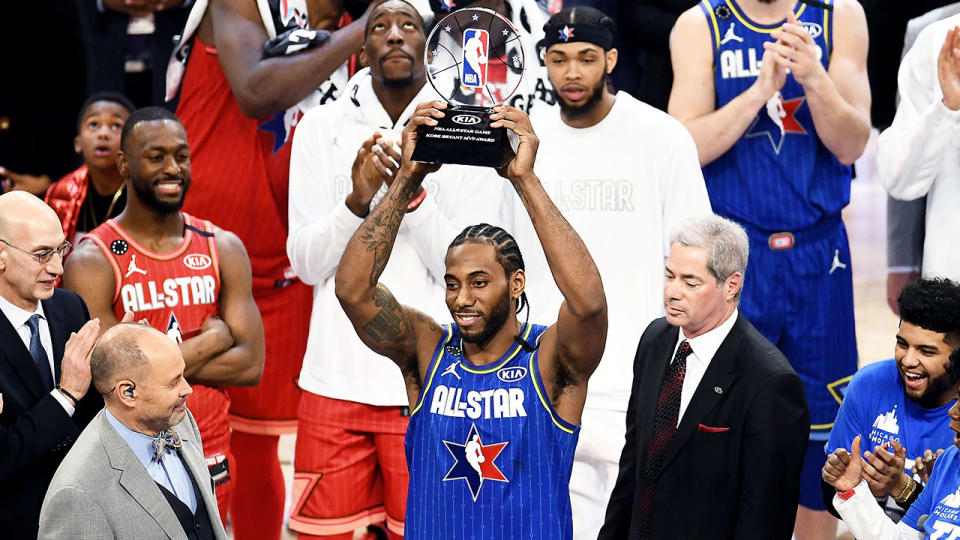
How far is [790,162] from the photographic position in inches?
219

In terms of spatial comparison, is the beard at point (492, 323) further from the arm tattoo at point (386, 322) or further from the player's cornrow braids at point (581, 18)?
the player's cornrow braids at point (581, 18)

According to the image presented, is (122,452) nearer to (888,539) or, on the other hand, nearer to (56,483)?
(56,483)

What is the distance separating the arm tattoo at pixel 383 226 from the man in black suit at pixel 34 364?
0.94 m

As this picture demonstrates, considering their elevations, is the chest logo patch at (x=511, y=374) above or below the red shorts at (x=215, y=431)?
above

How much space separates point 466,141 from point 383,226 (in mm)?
421

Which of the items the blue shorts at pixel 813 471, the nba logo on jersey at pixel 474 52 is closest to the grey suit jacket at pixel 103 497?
the nba logo on jersey at pixel 474 52

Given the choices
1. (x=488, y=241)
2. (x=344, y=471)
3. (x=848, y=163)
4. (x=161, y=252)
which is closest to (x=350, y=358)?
(x=344, y=471)

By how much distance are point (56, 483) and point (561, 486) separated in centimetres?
151

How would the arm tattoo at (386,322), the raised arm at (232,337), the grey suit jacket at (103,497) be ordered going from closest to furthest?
the grey suit jacket at (103,497), the arm tattoo at (386,322), the raised arm at (232,337)

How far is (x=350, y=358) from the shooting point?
5125 mm

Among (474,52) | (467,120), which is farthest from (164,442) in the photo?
(474,52)

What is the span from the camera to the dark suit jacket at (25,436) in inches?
163

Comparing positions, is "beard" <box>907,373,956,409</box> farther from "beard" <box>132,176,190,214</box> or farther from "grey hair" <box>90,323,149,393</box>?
"beard" <box>132,176,190,214</box>

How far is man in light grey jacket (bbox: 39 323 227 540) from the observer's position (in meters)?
3.73
